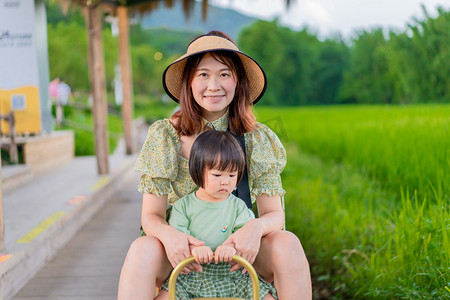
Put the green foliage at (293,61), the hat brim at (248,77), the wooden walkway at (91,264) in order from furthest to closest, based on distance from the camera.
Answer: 1. the green foliage at (293,61)
2. the wooden walkway at (91,264)
3. the hat brim at (248,77)

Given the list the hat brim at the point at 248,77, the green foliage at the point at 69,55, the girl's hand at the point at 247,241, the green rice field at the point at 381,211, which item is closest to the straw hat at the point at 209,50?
the hat brim at the point at 248,77

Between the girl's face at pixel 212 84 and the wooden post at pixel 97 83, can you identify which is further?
the wooden post at pixel 97 83

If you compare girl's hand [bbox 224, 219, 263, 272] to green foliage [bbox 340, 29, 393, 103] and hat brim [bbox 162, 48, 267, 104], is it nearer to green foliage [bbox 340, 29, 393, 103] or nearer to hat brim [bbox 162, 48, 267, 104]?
hat brim [bbox 162, 48, 267, 104]

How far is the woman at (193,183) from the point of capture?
5.46ft

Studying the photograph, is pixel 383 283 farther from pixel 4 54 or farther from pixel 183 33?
pixel 183 33

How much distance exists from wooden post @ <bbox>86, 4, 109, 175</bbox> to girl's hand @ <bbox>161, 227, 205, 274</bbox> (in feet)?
13.2

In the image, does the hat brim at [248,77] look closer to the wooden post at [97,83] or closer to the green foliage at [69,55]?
the wooden post at [97,83]

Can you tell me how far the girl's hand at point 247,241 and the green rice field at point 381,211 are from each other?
83 cm

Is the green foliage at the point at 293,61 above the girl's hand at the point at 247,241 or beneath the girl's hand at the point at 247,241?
above

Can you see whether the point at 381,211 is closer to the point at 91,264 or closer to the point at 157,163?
the point at 91,264

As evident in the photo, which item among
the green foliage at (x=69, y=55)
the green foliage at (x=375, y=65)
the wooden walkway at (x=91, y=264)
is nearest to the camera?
the wooden walkway at (x=91, y=264)

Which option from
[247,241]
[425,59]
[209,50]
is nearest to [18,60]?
[425,59]

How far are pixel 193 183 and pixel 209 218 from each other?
228 mm

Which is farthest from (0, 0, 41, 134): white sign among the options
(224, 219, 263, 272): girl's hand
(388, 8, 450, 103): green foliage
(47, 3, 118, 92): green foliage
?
(47, 3, 118, 92): green foliage
